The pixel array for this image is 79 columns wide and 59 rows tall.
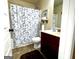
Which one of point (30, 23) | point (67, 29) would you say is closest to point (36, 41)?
point (30, 23)

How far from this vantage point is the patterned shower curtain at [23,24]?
2740 millimetres

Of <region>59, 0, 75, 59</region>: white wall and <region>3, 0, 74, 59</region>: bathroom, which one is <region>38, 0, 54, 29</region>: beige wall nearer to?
<region>3, 0, 74, 59</region>: bathroom

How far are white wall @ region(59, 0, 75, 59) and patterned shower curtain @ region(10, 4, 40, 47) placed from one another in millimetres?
2113

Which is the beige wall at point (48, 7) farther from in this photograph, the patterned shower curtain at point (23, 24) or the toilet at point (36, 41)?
the toilet at point (36, 41)

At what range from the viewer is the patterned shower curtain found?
2.74m

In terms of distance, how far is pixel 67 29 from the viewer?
1.06 metres

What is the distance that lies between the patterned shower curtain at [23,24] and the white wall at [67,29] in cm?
211

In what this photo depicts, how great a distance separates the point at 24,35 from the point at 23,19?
0.69 m

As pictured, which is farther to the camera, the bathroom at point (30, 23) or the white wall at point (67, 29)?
the bathroom at point (30, 23)

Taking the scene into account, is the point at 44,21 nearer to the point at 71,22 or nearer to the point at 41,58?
the point at 41,58

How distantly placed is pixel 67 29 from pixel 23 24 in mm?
2266

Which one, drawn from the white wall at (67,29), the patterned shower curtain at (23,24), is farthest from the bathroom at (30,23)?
the white wall at (67,29)

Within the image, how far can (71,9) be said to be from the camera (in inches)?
39.3

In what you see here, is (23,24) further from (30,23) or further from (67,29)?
(67,29)
